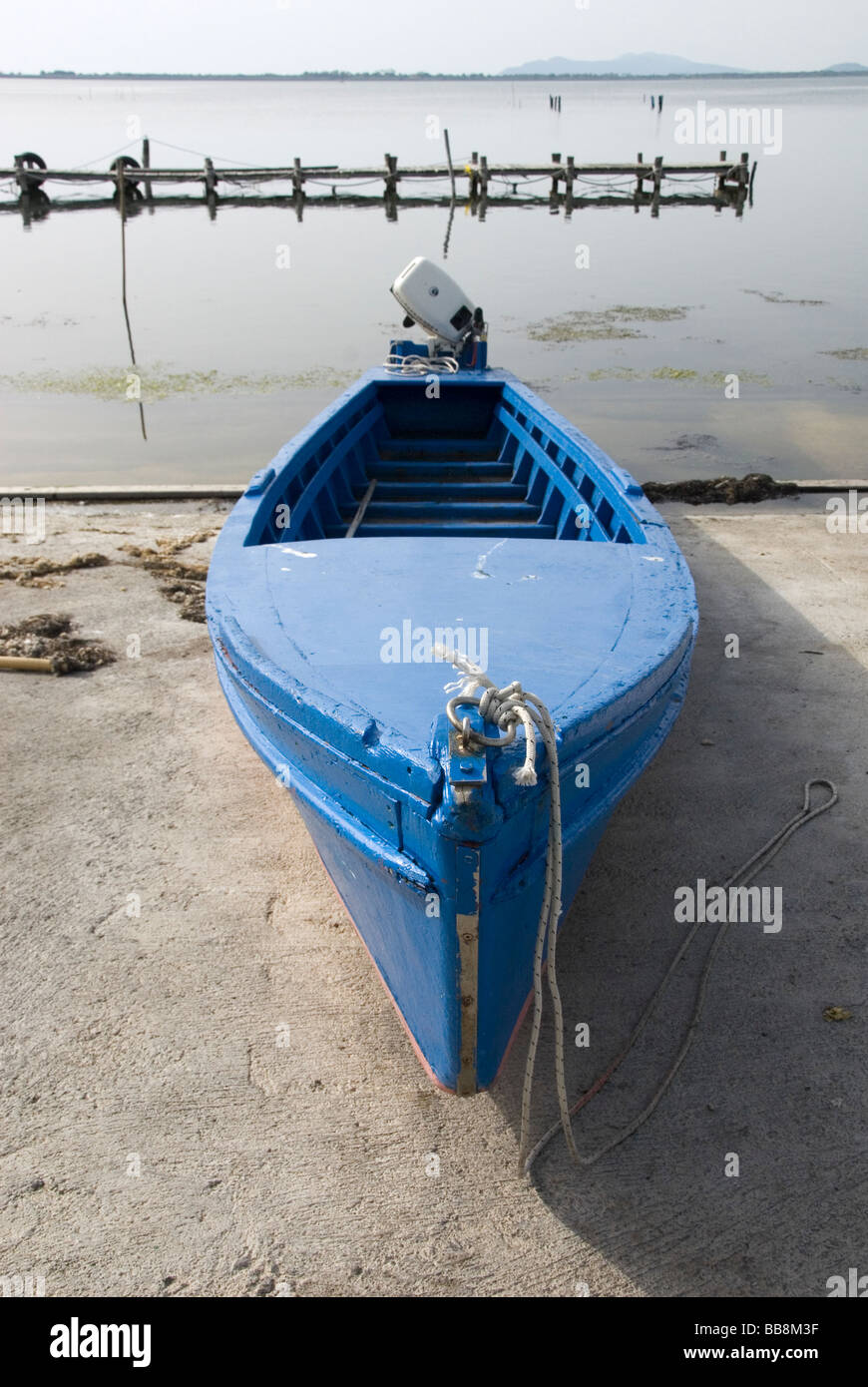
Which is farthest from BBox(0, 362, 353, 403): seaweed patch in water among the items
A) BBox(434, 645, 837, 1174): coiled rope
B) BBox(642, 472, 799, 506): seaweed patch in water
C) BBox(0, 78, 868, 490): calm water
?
BBox(434, 645, 837, 1174): coiled rope

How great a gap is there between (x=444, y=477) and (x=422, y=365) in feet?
5.11

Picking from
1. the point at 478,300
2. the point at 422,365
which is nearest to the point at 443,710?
the point at 422,365

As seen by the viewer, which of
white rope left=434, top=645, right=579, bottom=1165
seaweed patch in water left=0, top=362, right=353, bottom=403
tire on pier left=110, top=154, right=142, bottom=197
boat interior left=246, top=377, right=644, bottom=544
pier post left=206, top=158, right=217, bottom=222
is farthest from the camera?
pier post left=206, top=158, right=217, bottom=222

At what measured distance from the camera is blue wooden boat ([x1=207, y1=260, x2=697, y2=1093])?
2.85m

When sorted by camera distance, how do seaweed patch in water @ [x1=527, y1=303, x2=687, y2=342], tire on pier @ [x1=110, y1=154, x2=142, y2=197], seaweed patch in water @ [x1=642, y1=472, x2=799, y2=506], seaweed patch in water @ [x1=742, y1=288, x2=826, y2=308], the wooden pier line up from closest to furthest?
seaweed patch in water @ [x1=642, y1=472, x2=799, y2=506] → seaweed patch in water @ [x1=527, y1=303, x2=687, y2=342] → tire on pier @ [x1=110, y1=154, x2=142, y2=197] → seaweed patch in water @ [x1=742, y1=288, x2=826, y2=308] → the wooden pier

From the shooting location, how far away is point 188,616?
7270 mm

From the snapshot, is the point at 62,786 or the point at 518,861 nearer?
the point at 518,861

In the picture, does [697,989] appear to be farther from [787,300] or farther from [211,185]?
[211,185]

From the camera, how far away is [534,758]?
2662 millimetres

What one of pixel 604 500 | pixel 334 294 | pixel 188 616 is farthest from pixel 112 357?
pixel 604 500

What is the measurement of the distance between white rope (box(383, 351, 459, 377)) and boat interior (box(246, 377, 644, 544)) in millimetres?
222

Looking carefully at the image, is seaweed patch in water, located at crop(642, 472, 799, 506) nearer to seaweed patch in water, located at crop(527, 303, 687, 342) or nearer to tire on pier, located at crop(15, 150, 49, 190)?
seaweed patch in water, located at crop(527, 303, 687, 342)
